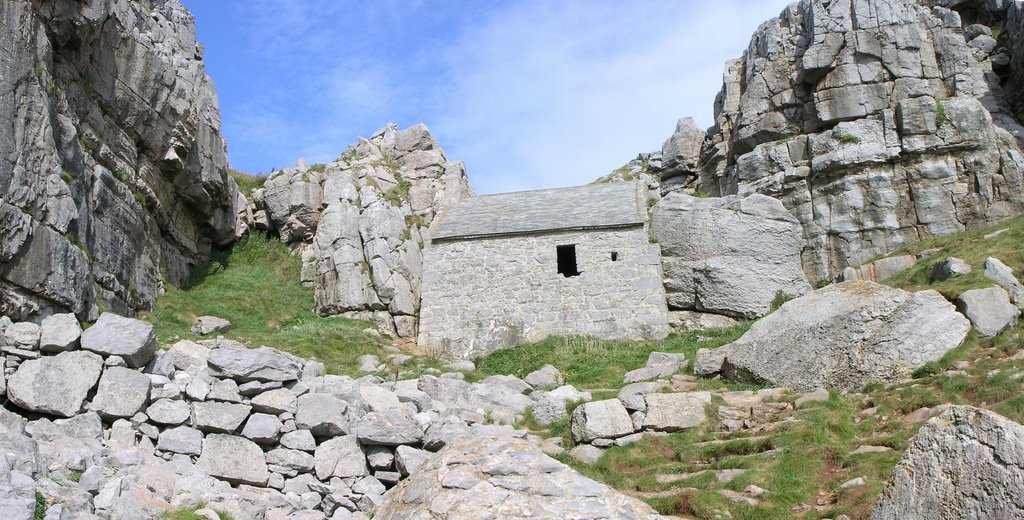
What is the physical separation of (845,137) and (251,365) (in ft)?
62.9

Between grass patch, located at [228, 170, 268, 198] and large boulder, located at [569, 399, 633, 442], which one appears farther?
grass patch, located at [228, 170, 268, 198]

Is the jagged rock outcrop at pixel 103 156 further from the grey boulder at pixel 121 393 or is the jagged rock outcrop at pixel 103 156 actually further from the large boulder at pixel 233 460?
the large boulder at pixel 233 460

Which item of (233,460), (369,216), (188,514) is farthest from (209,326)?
(188,514)

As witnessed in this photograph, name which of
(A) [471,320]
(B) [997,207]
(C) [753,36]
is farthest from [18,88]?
(B) [997,207]

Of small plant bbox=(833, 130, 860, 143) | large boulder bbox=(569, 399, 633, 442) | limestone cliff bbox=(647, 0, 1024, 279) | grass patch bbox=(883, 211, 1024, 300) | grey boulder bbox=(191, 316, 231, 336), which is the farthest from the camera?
small plant bbox=(833, 130, 860, 143)

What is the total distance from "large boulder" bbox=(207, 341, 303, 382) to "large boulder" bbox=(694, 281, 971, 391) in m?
8.18

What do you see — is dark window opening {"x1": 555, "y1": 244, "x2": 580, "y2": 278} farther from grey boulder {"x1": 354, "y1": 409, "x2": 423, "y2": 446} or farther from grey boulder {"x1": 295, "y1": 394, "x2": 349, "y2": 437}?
grey boulder {"x1": 295, "y1": 394, "x2": 349, "y2": 437}

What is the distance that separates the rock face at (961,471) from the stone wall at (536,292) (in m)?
14.2

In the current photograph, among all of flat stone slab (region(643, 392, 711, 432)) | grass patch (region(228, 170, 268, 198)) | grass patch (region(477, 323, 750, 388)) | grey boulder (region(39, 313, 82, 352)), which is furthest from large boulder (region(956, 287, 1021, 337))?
grass patch (region(228, 170, 268, 198))

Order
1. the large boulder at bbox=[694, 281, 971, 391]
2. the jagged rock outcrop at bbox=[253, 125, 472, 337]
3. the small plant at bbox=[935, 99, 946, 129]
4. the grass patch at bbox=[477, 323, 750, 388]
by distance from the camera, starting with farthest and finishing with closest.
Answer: the jagged rock outcrop at bbox=[253, 125, 472, 337]
the small plant at bbox=[935, 99, 946, 129]
the grass patch at bbox=[477, 323, 750, 388]
the large boulder at bbox=[694, 281, 971, 391]

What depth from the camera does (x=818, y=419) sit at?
37.2ft

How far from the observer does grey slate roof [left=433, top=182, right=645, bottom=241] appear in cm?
2272

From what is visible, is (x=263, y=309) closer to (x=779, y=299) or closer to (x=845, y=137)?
(x=779, y=299)

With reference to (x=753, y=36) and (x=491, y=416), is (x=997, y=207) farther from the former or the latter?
(x=491, y=416)
